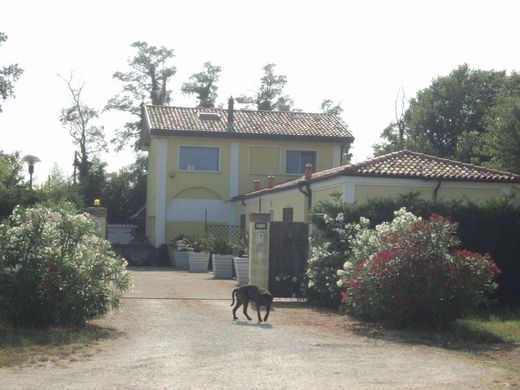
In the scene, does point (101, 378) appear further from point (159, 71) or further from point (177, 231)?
point (159, 71)

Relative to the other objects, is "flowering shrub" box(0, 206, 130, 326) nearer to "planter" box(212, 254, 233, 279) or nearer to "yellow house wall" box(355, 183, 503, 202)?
"yellow house wall" box(355, 183, 503, 202)

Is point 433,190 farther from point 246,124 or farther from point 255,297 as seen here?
point 246,124

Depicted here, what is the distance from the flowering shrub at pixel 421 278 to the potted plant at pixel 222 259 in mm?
11526

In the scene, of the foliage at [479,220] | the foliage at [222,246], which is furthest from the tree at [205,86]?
the foliage at [479,220]

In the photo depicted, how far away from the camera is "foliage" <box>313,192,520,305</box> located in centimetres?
1670

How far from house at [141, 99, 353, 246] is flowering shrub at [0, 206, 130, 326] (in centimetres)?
2116

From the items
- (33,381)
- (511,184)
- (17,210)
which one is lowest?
(33,381)

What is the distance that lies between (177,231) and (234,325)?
21909 mm

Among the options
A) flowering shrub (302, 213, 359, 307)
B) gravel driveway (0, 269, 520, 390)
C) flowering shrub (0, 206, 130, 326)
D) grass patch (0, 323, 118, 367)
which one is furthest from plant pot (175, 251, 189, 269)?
grass patch (0, 323, 118, 367)

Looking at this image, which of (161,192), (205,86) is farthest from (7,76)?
(205,86)

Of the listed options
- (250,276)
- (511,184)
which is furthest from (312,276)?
(511,184)

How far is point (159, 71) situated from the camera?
5491 cm

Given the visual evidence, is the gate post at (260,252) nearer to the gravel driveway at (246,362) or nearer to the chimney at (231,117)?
the gravel driveway at (246,362)

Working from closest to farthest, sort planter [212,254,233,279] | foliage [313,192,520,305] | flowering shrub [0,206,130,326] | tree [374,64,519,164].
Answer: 1. flowering shrub [0,206,130,326]
2. foliage [313,192,520,305]
3. planter [212,254,233,279]
4. tree [374,64,519,164]
